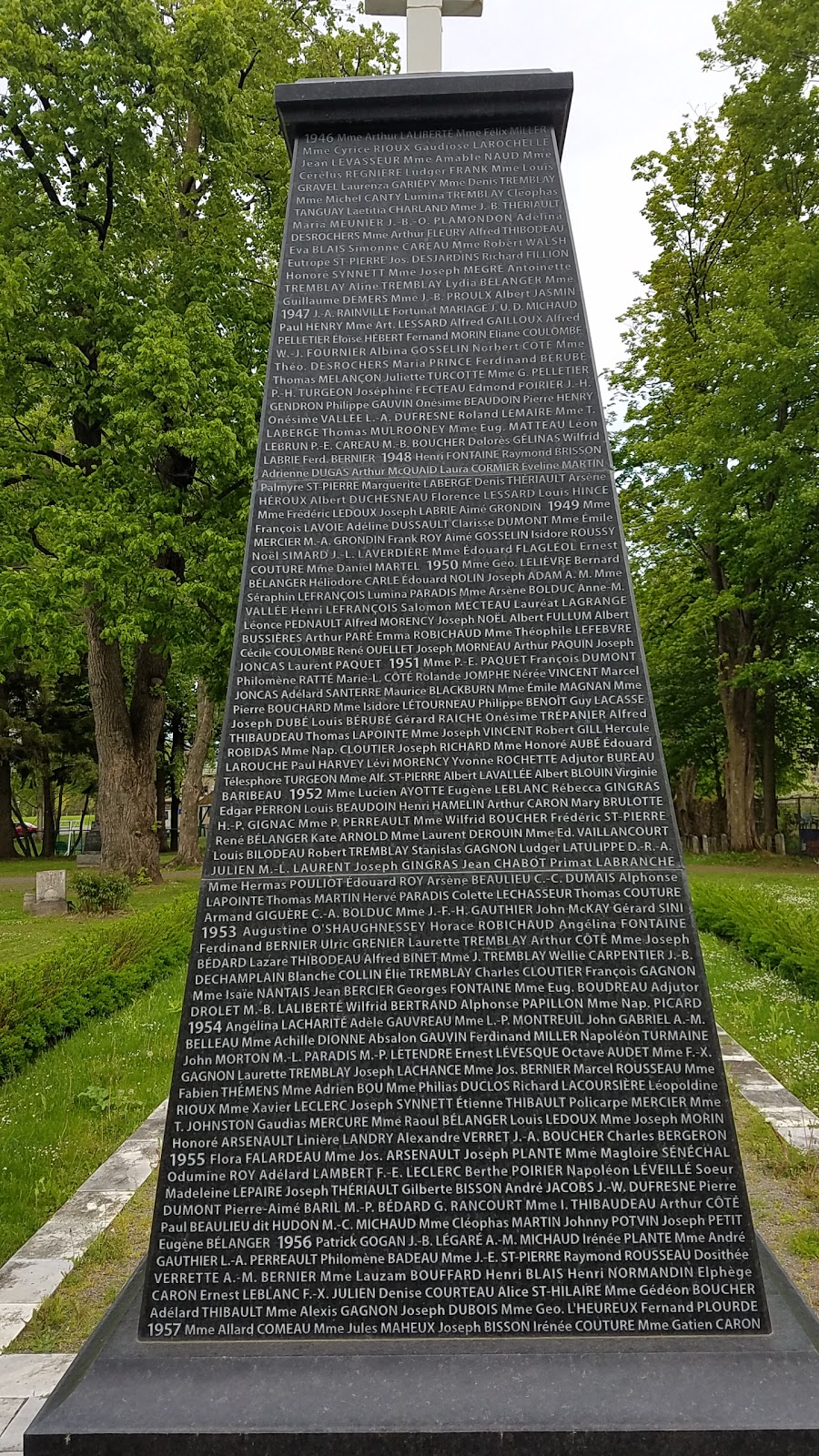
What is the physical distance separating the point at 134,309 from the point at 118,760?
7.97 metres

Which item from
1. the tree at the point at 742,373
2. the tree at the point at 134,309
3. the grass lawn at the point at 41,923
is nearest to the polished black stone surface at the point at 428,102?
the grass lawn at the point at 41,923

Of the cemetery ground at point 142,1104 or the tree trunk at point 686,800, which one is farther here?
the tree trunk at point 686,800

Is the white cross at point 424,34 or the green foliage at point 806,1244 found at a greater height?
the white cross at point 424,34

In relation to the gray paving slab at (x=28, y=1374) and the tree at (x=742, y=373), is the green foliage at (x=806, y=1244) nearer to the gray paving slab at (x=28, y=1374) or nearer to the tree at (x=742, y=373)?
the gray paving slab at (x=28, y=1374)

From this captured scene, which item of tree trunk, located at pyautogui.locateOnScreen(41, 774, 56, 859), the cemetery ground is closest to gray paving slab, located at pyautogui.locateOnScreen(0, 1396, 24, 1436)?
the cemetery ground

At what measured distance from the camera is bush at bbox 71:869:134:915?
47.9ft

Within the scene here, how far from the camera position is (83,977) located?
29.5 ft

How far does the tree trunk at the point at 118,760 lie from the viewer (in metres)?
17.3

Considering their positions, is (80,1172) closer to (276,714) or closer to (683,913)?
(276,714)

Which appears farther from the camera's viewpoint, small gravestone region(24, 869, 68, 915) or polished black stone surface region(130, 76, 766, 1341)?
small gravestone region(24, 869, 68, 915)

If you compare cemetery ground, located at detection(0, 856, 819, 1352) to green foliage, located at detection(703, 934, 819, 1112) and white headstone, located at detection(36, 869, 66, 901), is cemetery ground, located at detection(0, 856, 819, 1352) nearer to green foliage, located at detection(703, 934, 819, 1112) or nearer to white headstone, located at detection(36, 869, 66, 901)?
green foliage, located at detection(703, 934, 819, 1112)

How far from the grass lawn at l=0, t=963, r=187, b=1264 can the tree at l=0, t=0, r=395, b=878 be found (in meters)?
7.78

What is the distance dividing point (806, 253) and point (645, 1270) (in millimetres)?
20316

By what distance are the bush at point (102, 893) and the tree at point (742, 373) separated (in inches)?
570
